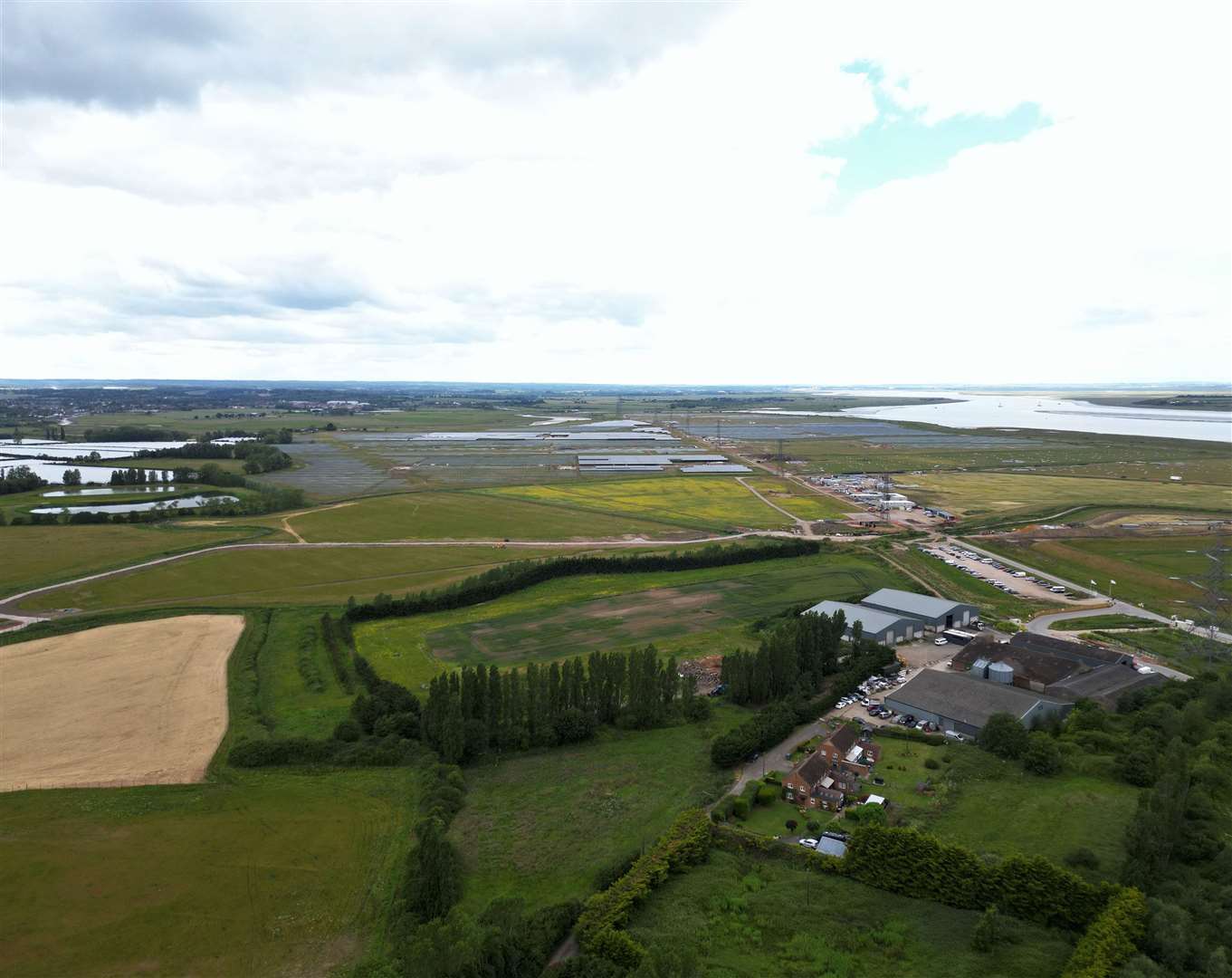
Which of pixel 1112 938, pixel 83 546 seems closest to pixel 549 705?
pixel 1112 938

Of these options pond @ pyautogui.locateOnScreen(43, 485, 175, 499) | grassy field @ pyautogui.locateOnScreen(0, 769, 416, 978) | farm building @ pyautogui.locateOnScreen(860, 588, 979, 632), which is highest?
pond @ pyautogui.locateOnScreen(43, 485, 175, 499)

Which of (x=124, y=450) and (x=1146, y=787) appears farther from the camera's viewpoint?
(x=124, y=450)

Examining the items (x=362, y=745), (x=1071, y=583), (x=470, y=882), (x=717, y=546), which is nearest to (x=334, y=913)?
(x=470, y=882)

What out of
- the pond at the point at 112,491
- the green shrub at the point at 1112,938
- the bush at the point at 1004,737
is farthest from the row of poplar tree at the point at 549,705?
the pond at the point at 112,491

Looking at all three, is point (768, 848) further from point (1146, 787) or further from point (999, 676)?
point (999, 676)

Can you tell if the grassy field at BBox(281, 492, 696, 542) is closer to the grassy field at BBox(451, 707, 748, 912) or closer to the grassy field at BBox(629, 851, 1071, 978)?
the grassy field at BBox(451, 707, 748, 912)

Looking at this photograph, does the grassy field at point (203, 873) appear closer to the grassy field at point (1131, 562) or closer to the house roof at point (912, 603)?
the house roof at point (912, 603)

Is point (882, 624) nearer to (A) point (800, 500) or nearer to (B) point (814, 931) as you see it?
(B) point (814, 931)

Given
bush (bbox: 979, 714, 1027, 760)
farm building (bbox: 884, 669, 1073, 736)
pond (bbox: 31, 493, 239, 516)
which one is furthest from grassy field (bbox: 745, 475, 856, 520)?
pond (bbox: 31, 493, 239, 516)
